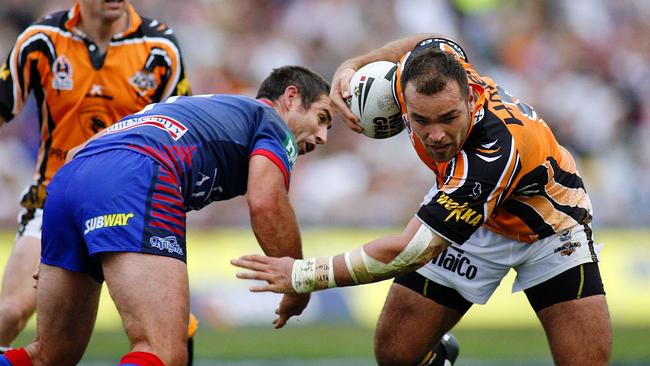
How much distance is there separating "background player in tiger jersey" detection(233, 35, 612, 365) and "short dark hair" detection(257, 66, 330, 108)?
129mm

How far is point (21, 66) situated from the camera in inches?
313

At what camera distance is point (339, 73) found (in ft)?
23.2

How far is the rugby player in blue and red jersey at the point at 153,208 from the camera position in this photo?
227 inches

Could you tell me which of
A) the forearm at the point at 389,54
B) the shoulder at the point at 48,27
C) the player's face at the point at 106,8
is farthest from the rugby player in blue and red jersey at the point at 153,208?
the shoulder at the point at 48,27

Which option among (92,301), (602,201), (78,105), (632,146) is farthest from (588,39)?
(92,301)

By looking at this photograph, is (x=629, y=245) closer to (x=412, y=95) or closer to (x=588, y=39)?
(x=588, y=39)

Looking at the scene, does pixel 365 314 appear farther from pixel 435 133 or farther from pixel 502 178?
pixel 435 133

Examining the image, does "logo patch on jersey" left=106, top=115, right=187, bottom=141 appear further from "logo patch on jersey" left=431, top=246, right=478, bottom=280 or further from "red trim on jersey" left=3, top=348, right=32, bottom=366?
"logo patch on jersey" left=431, top=246, right=478, bottom=280

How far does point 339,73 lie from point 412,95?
1.03 meters

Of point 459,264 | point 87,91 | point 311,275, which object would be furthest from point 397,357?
point 87,91

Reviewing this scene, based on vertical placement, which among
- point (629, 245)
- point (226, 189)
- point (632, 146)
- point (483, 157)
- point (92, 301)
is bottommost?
point (92, 301)

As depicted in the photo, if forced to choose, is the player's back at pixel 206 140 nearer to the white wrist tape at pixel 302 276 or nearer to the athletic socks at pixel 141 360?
the white wrist tape at pixel 302 276

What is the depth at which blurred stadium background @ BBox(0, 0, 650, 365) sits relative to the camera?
1349 cm

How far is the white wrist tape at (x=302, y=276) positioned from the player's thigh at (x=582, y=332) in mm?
1729
